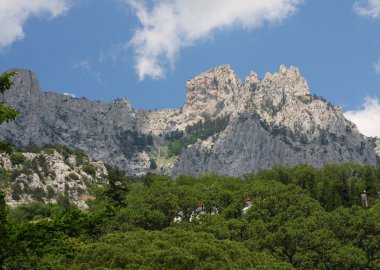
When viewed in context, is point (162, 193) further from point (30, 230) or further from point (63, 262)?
point (30, 230)

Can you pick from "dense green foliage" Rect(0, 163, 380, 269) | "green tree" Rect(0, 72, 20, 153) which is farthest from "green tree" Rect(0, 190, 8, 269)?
"green tree" Rect(0, 72, 20, 153)

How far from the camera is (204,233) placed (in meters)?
59.1

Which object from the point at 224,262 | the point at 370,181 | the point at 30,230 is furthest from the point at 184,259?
the point at 370,181

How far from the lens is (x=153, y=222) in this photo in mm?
83688

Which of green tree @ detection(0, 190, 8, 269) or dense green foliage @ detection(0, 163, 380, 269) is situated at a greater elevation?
dense green foliage @ detection(0, 163, 380, 269)

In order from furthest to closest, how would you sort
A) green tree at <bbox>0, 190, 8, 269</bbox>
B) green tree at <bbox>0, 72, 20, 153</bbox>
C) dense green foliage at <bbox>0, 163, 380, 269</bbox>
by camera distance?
dense green foliage at <bbox>0, 163, 380, 269</bbox> < green tree at <bbox>0, 72, 20, 153</bbox> < green tree at <bbox>0, 190, 8, 269</bbox>

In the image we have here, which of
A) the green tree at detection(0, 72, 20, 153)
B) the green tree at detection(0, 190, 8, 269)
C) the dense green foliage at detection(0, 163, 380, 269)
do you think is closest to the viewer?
the green tree at detection(0, 190, 8, 269)

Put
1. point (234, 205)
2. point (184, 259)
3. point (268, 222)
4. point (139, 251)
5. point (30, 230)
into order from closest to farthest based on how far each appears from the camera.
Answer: point (30, 230) < point (184, 259) < point (139, 251) < point (268, 222) < point (234, 205)

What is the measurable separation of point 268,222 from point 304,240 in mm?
13425

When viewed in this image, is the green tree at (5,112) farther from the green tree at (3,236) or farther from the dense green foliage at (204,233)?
the dense green foliage at (204,233)

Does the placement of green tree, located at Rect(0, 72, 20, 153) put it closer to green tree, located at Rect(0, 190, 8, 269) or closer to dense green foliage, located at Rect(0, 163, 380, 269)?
green tree, located at Rect(0, 190, 8, 269)

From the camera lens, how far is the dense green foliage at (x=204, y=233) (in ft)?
69.9

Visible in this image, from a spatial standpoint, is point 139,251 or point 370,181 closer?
point 139,251

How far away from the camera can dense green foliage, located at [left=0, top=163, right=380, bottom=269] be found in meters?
21.3
